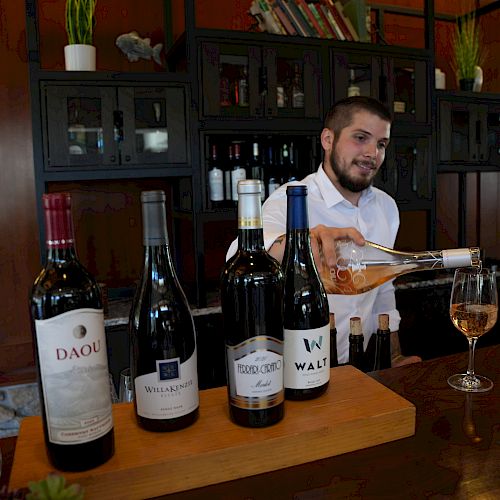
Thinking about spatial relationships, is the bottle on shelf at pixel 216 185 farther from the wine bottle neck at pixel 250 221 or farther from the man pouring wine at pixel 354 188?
the wine bottle neck at pixel 250 221

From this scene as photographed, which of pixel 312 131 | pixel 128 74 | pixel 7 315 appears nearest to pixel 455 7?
pixel 312 131

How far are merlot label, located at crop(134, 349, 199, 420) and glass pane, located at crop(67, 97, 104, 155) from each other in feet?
5.83

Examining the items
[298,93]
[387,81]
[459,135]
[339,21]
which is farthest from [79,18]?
[459,135]

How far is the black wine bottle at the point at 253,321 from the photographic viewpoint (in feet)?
2.25

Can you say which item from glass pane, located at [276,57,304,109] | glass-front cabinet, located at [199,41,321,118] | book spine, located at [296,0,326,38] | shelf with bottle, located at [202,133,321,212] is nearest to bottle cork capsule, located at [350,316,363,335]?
shelf with bottle, located at [202,133,321,212]

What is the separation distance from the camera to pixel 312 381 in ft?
2.61

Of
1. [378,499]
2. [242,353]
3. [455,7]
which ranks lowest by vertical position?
[378,499]

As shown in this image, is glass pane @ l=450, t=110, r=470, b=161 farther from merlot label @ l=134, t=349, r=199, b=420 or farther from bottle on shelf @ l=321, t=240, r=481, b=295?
merlot label @ l=134, t=349, r=199, b=420

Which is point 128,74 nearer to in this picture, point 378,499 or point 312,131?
point 312,131

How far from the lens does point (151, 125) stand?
7.71ft

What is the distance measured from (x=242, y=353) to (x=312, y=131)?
2.09 metres

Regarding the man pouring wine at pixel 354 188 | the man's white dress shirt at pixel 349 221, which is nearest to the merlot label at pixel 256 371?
the man's white dress shirt at pixel 349 221

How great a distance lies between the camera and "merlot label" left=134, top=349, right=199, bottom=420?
2.24ft

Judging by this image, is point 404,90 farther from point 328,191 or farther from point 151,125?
point 151,125
